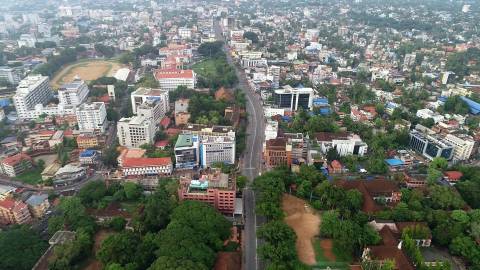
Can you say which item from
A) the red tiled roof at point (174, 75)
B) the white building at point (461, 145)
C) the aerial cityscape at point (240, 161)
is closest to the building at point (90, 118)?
the aerial cityscape at point (240, 161)

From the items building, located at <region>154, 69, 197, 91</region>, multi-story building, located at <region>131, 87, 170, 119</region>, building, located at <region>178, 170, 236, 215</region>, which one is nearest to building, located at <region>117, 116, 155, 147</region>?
multi-story building, located at <region>131, 87, 170, 119</region>

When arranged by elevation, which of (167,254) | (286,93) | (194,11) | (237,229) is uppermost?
(194,11)

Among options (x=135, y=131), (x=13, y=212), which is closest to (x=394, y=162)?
(x=135, y=131)

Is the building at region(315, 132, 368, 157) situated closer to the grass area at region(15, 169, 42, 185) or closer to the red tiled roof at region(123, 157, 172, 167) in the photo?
the red tiled roof at region(123, 157, 172, 167)

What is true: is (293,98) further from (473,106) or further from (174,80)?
(473,106)

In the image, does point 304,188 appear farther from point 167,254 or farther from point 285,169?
point 167,254

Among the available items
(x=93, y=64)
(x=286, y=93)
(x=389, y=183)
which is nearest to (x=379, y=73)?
(x=286, y=93)
